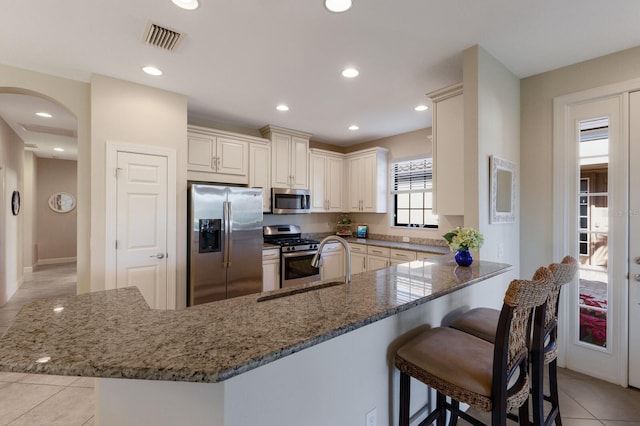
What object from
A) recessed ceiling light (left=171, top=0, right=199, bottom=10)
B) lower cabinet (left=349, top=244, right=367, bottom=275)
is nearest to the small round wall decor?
recessed ceiling light (left=171, top=0, right=199, bottom=10)

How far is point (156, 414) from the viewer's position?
2.98ft

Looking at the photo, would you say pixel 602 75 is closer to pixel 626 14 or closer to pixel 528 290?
pixel 626 14

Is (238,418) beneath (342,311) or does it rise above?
beneath

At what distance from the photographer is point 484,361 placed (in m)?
1.25

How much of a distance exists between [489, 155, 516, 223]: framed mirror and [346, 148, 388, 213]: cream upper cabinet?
7.55 ft

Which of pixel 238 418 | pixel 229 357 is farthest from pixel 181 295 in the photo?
pixel 229 357

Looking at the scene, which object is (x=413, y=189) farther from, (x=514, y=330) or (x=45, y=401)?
(x=45, y=401)

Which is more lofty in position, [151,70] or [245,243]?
[151,70]

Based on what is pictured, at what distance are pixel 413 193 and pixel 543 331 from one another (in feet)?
11.3

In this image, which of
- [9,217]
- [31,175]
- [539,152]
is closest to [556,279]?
[539,152]

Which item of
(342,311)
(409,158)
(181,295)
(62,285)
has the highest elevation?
(409,158)

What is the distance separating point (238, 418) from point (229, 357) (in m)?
0.32

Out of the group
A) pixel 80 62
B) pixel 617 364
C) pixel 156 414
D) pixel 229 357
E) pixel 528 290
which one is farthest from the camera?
pixel 80 62

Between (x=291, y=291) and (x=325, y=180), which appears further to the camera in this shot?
(x=325, y=180)
